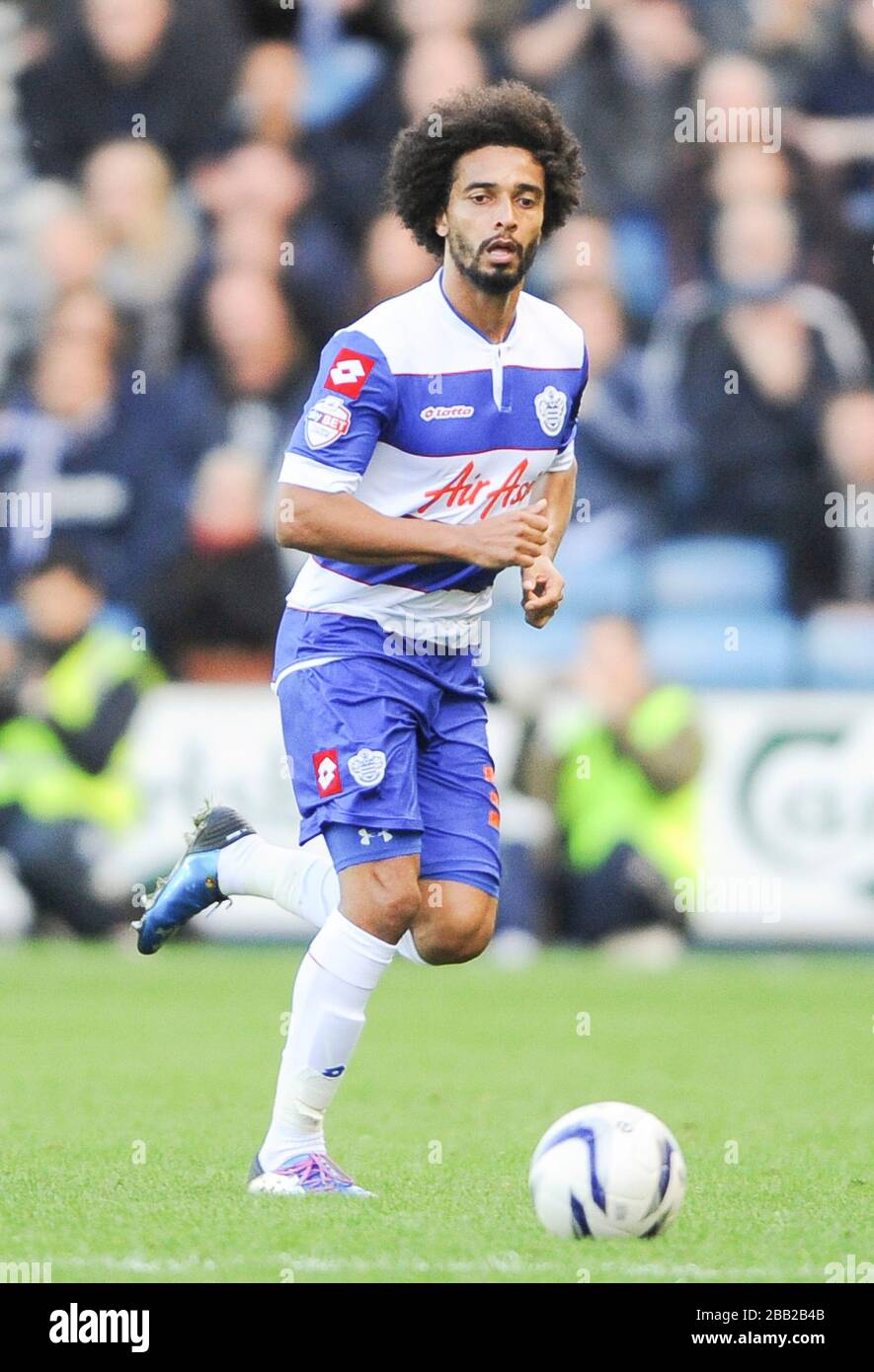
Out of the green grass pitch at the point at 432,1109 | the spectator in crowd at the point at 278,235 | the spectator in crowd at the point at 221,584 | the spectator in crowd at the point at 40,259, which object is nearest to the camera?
the green grass pitch at the point at 432,1109

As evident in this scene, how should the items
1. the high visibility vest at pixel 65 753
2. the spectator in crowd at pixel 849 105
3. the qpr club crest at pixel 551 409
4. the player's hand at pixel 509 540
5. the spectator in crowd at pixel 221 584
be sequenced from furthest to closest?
the spectator in crowd at pixel 849 105
the spectator in crowd at pixel 221 584
the high visibility vest at pixel 65 753
the qpr club crest at pixel 551 409
the player's hand at pixel 509 540

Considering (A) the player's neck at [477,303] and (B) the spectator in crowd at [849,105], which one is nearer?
(A) the player's neck at [477,303]

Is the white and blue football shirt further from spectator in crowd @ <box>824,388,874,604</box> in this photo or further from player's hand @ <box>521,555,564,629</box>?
spectator in crowd @ <box>824,388,874,604</box>

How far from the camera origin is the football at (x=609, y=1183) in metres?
4.83

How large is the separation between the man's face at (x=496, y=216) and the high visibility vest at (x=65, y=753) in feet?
20.7

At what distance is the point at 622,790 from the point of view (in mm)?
11578

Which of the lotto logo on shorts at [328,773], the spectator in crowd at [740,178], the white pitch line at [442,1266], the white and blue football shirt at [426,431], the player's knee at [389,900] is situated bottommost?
the white pitch line at [442,1266]

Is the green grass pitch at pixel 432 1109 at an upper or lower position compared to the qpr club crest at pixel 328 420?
lower

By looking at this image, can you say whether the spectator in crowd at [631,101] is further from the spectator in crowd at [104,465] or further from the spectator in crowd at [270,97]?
the spectator in crowd at [104,465]

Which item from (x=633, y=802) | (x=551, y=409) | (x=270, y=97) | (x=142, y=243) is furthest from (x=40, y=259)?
(x=551, y=409)

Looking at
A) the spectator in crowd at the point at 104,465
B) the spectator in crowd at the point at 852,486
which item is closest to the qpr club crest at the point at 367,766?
the spectator in crowd at the point at 104,465

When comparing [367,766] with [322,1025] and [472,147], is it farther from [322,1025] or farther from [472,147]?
[472,147]

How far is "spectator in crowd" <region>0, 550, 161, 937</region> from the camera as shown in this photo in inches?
457
